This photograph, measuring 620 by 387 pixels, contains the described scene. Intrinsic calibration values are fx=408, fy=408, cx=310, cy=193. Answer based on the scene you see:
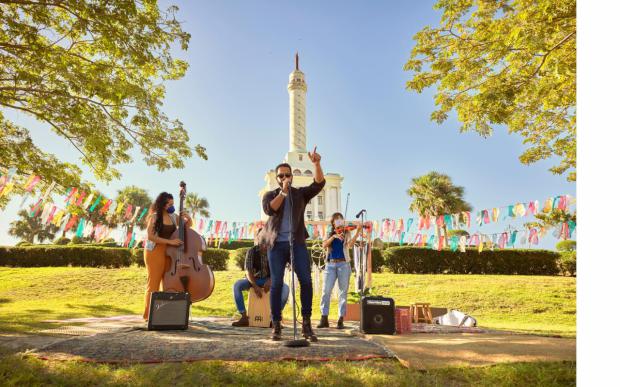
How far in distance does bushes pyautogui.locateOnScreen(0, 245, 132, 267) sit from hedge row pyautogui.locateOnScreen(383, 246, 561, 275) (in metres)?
13.0

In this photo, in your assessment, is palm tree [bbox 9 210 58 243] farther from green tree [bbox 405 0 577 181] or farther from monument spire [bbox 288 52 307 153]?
green tree [bbox 405 0 577 181]

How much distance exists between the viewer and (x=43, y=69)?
9164mm

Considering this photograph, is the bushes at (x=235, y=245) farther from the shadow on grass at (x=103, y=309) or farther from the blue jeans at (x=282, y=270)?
the blue jeans at (x=282, y=270)

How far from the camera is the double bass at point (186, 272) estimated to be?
6.03 m

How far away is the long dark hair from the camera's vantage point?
20.2 ft

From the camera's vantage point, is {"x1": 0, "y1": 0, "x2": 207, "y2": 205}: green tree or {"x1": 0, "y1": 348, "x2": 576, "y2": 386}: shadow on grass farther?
{"x1": 0, "y1": 0, "x2": 207, "y2": 205}: green tree

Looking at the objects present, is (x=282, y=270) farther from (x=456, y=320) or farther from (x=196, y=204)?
(x=196, y=204)

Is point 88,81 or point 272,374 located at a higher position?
point 88,81

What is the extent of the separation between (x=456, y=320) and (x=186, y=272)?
5769 mm

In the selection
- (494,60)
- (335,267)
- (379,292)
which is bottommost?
(379,292)

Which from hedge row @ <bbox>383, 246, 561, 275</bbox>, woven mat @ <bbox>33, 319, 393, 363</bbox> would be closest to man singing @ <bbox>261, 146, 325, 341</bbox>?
woven mat @ <bbox>33, 319, 393, 363</bbox>

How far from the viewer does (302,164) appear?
5216cm

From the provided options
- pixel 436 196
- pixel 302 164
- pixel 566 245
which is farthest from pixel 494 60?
pixel 302 164
